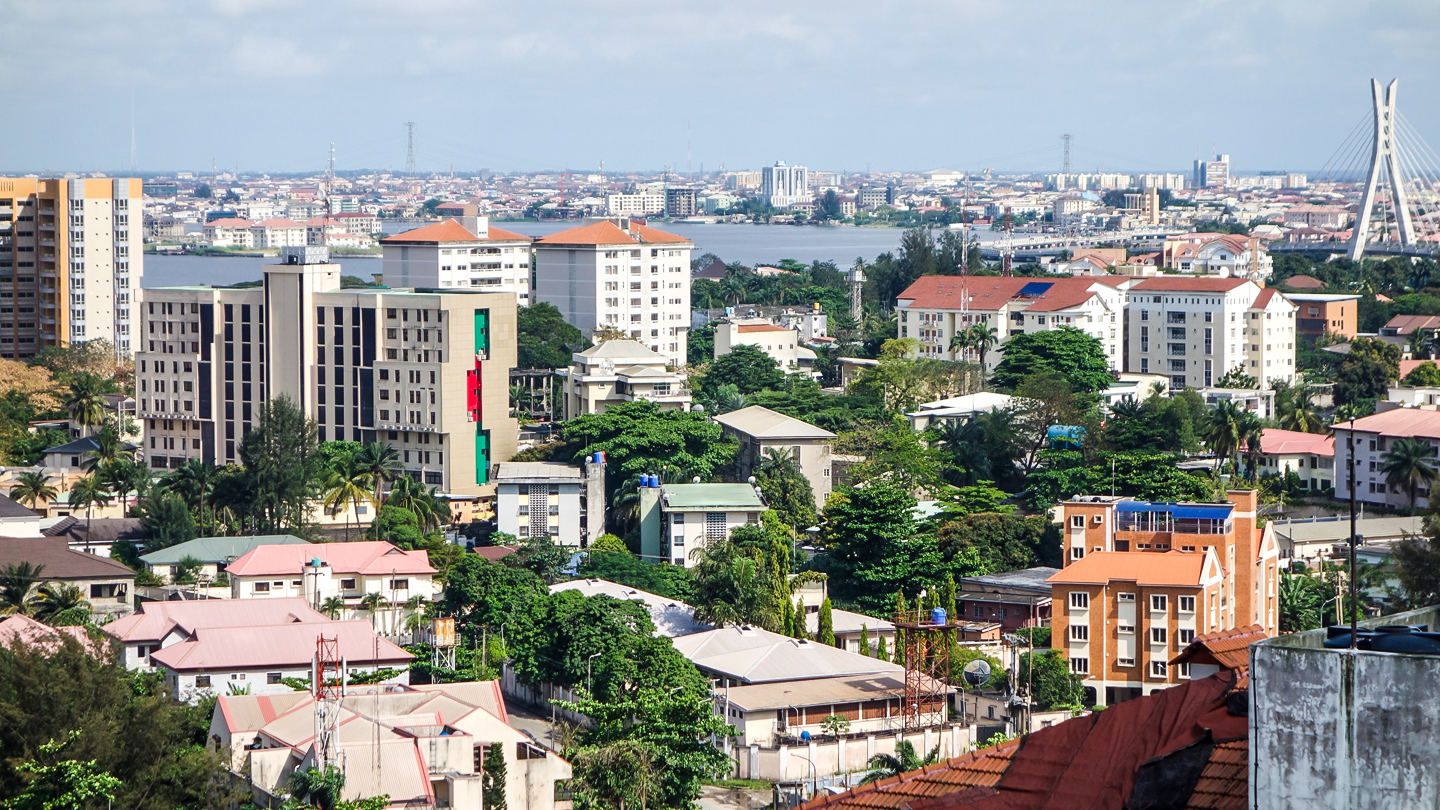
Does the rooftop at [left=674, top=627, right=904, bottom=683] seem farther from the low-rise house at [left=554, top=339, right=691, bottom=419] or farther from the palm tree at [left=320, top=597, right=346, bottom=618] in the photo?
the low-rise house at [left=554, top=339, right=691, bottom=419]

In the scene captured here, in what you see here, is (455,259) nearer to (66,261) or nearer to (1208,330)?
(66,261)

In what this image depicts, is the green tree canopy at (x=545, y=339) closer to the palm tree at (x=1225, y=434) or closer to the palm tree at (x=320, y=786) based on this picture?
the palm tree at (x=1225, y=434)

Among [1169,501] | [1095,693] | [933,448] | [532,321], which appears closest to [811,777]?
[1095,693]

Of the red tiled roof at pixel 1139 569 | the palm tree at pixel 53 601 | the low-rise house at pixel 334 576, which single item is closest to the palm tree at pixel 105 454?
the low-rise house at pixel 334 576

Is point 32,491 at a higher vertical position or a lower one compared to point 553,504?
higher

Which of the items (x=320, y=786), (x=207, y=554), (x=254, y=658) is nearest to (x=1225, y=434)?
(x=207, y=554)
